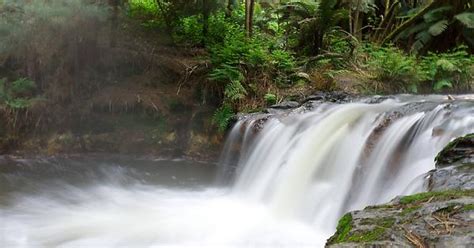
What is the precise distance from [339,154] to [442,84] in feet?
14.1

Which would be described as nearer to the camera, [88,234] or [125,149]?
[88,234]

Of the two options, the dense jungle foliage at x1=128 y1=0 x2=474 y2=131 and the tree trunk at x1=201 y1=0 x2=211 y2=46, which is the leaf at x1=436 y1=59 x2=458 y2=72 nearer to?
the dense jungle foliage at x1=128 y1=0 x2=474 y2=131

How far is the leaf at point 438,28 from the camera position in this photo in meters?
11.3

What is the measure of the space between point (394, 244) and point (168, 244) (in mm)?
3245

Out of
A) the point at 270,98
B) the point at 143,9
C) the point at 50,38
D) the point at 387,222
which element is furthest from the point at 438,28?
the point at 387,222

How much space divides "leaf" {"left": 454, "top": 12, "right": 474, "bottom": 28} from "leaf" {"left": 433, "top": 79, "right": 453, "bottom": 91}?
7.54 ft

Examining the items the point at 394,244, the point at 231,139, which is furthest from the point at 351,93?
the point at 394,244

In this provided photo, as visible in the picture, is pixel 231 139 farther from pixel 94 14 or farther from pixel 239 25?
pixel 239 25

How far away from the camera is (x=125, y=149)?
8.55m

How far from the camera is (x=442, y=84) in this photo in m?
9.30

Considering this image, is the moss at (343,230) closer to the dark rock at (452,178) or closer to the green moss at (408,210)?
the green moss at (408,210)

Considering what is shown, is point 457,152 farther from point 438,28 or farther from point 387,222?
point 438,28

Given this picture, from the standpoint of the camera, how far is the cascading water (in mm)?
5379

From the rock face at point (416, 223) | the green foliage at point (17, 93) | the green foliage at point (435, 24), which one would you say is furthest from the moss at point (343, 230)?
the green foliage at point (435, 24)
